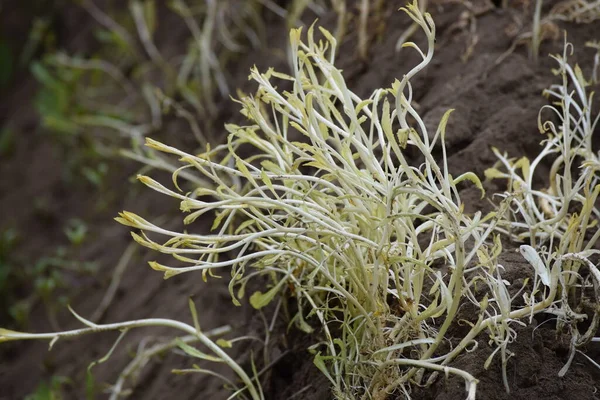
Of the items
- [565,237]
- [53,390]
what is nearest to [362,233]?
[565,237]

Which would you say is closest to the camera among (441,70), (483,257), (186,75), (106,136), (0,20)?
(483,257)

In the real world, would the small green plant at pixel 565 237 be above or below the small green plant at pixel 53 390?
above

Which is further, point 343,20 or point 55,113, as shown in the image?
point 55,113

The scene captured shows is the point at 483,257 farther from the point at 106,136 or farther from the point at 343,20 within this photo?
the point at 106,136

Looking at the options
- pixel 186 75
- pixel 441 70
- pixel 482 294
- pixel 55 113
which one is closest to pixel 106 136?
pixel 55 113

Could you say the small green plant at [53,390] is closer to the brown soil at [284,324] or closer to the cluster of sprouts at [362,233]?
the brown soil at [284,324]

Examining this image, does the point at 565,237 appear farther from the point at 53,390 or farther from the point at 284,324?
the point at 53,390

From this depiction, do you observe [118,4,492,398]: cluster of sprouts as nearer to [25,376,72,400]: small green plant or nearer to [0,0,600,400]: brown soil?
[0,0,600,400]: brown soil

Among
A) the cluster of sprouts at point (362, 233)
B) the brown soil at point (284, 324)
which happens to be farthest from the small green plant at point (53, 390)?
the cluster of sprouts at point (362, 233)

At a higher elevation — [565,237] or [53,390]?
[565,237]
